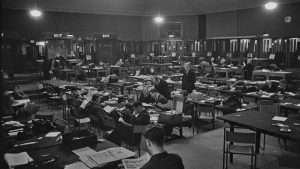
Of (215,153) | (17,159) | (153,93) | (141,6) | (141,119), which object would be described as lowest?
(215,153)

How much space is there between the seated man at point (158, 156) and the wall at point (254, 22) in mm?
16866

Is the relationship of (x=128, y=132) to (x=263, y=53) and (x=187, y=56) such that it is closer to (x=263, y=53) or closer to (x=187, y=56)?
(x=263, y=53)

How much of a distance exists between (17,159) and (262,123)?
460 centimetres

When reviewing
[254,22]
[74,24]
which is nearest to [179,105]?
[254,22]

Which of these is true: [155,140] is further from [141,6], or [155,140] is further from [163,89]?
[141,6]

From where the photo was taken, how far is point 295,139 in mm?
5078

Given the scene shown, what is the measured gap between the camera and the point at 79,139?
14.8 ft

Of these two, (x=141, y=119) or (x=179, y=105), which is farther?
Result: (x=179, y=105)

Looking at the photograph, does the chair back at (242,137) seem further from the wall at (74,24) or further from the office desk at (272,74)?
the wall at (74,24)

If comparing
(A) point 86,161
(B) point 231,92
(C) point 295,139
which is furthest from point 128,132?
(B) point 231,92

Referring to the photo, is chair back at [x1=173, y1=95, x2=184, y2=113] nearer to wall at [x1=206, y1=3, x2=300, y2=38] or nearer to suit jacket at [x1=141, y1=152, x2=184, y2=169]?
suit jacket at [x1=141, y1=152, x2=184, y2=169]

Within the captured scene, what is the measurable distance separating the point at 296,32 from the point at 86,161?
17.2 m

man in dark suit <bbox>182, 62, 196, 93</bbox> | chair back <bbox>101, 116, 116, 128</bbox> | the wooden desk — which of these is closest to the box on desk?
chair back <bbox>101, 116, 116, 128</bbox>

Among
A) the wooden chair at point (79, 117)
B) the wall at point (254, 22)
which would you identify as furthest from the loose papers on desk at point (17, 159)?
the wall at point (254, 22)
